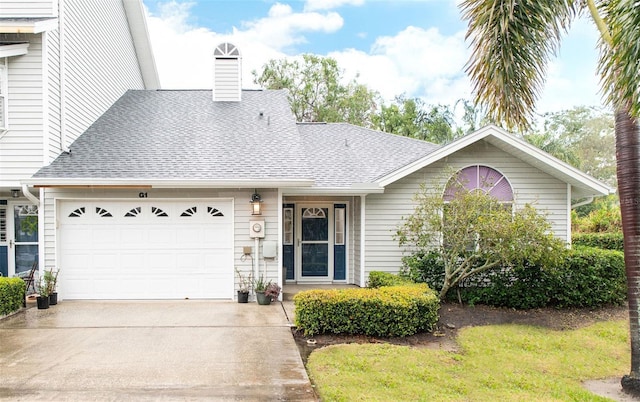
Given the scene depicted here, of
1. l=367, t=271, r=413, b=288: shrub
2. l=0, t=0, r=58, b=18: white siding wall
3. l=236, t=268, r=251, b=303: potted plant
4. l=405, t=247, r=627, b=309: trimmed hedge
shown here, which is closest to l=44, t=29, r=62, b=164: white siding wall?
l=0, t=0, r=58, b=18: white siding wall

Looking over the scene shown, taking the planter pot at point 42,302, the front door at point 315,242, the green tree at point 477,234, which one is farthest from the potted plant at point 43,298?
the green tree at point 477,234

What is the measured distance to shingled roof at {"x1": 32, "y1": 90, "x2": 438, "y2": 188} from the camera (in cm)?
930

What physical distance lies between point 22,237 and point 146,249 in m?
3.17

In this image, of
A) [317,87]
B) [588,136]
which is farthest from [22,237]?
[588,136]

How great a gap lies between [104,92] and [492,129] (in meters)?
10.3

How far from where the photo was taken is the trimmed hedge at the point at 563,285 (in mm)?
9008

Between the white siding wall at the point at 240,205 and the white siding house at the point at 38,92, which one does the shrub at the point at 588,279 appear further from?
the white siding house at the point at 38,92

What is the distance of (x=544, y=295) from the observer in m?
9.02

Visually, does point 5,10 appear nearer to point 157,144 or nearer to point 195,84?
point 157,144

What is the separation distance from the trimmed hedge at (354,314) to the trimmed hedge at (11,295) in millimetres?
5204

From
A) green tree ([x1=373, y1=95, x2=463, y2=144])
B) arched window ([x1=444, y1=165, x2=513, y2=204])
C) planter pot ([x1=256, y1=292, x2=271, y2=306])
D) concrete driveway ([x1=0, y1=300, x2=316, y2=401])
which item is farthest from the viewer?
green tree ([x1=373, y1=95, x2=463, y2=144])

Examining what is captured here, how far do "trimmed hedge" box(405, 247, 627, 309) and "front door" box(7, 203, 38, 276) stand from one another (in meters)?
8.48

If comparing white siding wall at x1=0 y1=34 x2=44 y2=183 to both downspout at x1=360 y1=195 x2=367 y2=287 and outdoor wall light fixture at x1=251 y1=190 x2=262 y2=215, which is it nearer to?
outdoor wall light fixture at x1=251 y1=190 x2=262 y2=215

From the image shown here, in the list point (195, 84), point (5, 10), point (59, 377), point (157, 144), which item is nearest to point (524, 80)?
point (59, 377)
